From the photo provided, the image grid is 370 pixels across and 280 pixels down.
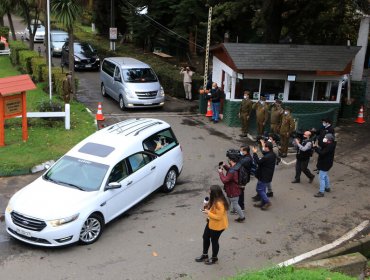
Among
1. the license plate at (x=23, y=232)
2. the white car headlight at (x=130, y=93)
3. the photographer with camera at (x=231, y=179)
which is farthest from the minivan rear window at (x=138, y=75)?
the license plate at (x=23, y=232)

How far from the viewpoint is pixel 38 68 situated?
24328 mm

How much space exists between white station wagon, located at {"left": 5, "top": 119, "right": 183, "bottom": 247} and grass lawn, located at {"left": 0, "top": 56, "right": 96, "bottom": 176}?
2923 millimetres

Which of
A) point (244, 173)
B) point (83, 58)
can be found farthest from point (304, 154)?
point (83, 58)

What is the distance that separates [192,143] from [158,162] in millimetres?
5068

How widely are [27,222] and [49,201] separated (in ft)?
1.91

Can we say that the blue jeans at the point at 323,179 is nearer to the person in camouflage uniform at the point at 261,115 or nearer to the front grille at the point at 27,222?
the person in camouflage uniform at the point at 261,115

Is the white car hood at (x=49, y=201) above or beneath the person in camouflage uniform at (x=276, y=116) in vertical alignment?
beneath

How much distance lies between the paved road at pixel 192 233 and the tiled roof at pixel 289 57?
4.86 meters

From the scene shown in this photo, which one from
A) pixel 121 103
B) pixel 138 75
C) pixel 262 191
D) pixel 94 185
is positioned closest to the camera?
pixel 94 185

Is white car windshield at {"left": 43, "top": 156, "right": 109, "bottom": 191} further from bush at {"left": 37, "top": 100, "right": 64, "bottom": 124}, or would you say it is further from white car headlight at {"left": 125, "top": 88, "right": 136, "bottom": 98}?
white car headlight at {"left": 125, "top": 88, "right": 136, "bottom": 98}

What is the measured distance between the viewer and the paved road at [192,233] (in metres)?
9.12

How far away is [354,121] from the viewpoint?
20.7 metres

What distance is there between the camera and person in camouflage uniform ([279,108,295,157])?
609 inches

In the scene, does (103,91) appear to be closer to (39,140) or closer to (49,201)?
(39,140)
